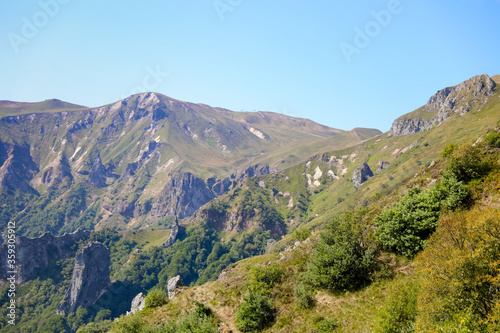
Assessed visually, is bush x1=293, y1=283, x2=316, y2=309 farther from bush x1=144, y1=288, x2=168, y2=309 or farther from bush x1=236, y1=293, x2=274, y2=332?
bush x1=144, y1=288, x2=168, y2=309

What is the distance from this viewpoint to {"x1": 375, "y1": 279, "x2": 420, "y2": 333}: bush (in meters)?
15.8

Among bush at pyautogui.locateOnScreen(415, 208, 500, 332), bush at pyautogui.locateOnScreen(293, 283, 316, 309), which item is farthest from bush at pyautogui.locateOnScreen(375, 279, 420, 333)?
bush at pyautogui.locateOnScreen(293, 283, 316, 309)

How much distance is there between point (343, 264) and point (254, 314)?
10713 millimetres

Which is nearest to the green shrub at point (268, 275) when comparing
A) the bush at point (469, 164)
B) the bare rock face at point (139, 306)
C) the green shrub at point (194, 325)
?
the green shrub at point (194, 325)

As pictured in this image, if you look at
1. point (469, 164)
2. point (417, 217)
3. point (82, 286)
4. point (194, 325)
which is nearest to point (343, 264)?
point (417, 217)

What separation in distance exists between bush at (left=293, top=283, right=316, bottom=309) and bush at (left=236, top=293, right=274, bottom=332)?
3.17 metres

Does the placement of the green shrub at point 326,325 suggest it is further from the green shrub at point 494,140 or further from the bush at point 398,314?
the green shrub at point 494,140

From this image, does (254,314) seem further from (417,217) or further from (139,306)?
(139,306)

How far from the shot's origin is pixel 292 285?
30.0 meters

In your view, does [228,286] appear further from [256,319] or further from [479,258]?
[479,258]

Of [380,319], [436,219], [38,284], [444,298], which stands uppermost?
[436,219]

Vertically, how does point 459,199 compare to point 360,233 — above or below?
above

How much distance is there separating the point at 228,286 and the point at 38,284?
9786 inches

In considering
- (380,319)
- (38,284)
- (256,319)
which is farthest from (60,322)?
(380,319)
